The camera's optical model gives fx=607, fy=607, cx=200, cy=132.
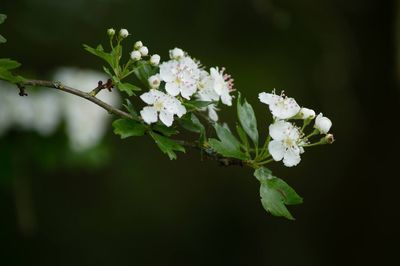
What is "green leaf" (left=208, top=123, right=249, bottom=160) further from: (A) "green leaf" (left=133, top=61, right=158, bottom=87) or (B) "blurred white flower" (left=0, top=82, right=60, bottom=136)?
(B) "blurred white flower" (left=0, top=82, right=60, bottom=136)

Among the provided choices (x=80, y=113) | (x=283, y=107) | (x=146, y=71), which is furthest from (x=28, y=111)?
(x=283, y=107)

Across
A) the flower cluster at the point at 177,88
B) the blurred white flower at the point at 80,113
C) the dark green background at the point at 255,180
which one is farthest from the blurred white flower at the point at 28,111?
the flower cluster at the point at 177,88

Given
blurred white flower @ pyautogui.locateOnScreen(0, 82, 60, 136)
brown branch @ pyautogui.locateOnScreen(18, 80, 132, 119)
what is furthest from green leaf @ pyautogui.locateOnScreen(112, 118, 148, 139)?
blurred white flower @ pyautogui.locateOnScreen(0, 82, 60, 136)

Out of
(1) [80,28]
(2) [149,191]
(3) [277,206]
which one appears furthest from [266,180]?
(2) [149,191]

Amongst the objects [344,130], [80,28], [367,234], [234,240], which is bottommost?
[367,234]

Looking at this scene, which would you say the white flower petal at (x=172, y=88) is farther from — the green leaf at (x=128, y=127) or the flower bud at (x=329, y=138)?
the flower bud at (x=329, y=138)

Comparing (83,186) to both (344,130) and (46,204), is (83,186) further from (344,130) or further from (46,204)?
(344,130)
